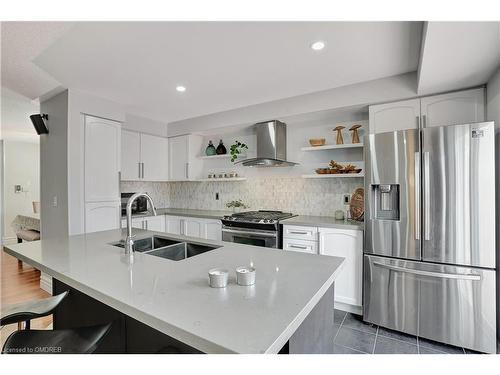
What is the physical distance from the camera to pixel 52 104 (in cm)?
308

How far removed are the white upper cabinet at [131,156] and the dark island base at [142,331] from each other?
2421 millimetres

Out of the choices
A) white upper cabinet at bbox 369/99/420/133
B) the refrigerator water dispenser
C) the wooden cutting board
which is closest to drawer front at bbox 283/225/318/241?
the wooden cutting board

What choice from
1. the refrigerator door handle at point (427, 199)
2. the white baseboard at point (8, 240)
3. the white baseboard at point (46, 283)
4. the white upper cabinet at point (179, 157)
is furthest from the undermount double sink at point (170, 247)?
the white baseboard at point (8, 240)

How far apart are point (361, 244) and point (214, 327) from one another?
212cm

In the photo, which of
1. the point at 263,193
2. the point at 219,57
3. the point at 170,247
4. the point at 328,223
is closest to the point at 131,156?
the point at 263,193

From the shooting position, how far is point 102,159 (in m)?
3.19

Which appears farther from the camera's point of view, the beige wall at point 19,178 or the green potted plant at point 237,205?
the beige wall at point 19,178

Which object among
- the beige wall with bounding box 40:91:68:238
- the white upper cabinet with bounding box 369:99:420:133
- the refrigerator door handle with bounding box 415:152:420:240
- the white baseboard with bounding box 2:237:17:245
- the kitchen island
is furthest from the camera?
the white baseboard with bounding box 2:237:17:245

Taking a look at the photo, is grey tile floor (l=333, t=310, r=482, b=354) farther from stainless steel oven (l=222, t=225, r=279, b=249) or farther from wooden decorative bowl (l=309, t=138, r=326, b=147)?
wooden decorative bowl (l=309, t=138, r=326, b=147)

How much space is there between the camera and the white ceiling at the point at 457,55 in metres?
1.42

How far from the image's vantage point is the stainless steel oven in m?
2.95

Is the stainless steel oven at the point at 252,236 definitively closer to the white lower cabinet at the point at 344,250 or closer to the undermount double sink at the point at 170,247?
the white lower cabinet at the point at 344,250

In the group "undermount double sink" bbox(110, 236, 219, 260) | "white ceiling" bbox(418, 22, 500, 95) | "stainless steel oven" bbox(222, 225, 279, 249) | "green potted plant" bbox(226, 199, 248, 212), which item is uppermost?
"white ceiling" bbox(418, 22, 500, 95)

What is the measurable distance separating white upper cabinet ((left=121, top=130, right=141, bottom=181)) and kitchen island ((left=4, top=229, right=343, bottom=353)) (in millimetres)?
2098
